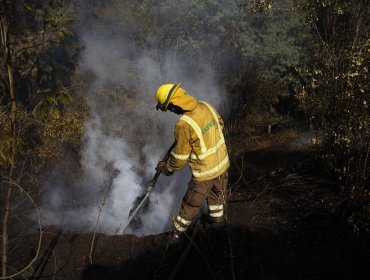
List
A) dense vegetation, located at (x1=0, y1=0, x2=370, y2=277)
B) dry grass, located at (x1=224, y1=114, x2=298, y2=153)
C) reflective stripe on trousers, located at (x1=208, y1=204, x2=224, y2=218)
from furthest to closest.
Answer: dry grass, located at (x1=224, y1=114, x2=298, y2=153) → reflective stripe on trousers, located at (x1=208, y1=204, x2=224, y2=218) → dense vegetation, located at (x1=0, y1=0, x2=370, y2=277)

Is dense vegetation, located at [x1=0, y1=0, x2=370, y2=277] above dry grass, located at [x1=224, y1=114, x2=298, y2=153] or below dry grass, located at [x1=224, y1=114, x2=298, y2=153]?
above

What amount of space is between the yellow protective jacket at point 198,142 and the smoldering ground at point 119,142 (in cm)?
95

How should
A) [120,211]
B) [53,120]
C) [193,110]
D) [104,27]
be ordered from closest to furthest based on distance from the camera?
[193,110]
[120,211]
[53,120]
[104,27]

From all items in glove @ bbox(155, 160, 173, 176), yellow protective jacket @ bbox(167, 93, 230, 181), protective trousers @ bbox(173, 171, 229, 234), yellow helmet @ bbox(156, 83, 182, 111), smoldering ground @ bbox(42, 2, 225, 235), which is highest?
yellow helmet @ bbox(156, 83, 182, 111)

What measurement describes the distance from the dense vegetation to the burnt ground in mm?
368

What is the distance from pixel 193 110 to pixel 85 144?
7.44m

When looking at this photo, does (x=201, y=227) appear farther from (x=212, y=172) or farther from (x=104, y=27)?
(x=104, y=27)

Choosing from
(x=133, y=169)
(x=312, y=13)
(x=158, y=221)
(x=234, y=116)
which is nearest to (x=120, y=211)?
(x=158, y=221)

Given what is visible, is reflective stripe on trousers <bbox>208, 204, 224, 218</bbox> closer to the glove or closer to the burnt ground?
the burnt ground

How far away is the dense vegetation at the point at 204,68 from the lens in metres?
3.22

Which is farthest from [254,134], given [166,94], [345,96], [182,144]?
[166,94]

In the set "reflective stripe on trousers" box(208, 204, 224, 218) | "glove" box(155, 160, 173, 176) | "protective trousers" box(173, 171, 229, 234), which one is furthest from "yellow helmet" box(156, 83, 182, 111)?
"reflective stripe on trousers" box(208, 204, 224, 218)

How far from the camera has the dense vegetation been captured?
10.6 ft

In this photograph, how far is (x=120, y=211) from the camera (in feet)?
25.1
